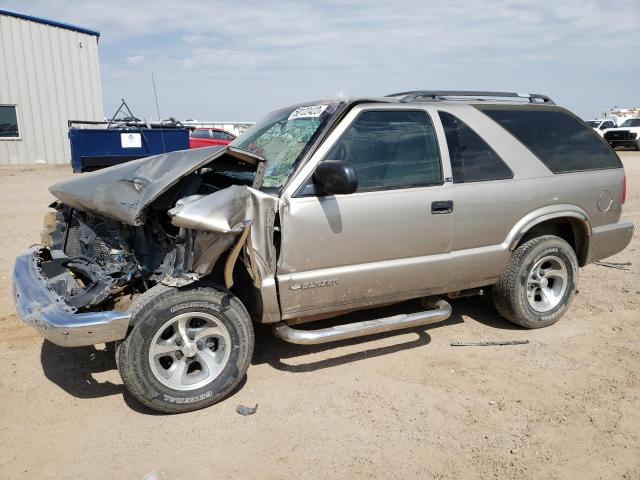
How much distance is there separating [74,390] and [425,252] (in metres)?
2.69

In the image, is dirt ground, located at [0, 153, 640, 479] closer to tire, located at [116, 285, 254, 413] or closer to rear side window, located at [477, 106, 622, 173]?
tire, located at [116, 285, 254, 413]

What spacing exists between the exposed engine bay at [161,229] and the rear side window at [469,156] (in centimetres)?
155

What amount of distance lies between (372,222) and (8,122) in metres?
18.8

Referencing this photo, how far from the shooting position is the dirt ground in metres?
2.87

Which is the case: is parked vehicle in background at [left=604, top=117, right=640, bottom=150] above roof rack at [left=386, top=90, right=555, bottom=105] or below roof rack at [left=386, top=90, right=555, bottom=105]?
below

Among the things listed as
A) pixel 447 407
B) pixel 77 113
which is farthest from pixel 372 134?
pixel 77 113

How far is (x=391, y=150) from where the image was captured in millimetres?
3875

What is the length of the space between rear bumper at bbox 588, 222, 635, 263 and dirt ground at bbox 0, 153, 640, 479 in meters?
0.65

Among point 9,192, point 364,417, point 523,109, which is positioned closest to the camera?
point 364,417

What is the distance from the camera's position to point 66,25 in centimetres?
1852

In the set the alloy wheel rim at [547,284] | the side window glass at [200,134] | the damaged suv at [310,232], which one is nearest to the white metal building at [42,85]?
the side window glass at [200,134]

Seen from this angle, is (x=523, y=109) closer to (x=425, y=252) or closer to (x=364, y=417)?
(x=425, y=252)

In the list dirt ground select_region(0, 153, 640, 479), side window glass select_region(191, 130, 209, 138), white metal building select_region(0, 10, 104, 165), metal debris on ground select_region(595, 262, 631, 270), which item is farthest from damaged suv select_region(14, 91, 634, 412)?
white metal building select_region(0, 10, 104, 165)

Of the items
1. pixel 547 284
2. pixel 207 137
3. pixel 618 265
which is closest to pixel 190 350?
pixel 547 284
